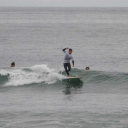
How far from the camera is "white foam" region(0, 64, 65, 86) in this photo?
26.2 meters

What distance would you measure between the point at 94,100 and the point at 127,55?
3022 cm

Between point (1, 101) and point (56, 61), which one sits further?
point (56, 61)

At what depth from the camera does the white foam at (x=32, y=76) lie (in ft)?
85.9

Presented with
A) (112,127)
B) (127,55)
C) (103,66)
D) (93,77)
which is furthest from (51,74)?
(127,55)

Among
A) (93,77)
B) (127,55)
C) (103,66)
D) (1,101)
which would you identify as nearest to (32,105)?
(1,101)

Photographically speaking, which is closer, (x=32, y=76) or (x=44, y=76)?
(x=44, y=76)

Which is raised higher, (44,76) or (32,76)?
(32,76)

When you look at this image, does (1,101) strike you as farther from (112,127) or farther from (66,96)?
(112,127)

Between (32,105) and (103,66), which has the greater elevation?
(103,66)

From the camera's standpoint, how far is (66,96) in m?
22.9

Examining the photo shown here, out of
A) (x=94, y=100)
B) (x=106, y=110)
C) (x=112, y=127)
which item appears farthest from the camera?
(x=94, y=100)

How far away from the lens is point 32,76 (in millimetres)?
27016

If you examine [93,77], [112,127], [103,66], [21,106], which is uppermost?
[103,66]

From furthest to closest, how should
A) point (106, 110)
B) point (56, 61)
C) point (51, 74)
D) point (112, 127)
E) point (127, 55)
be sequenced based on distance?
point (127, 55)
point (56, 61)
point (51, 74)
point (106, 110)
point (112, 127)
